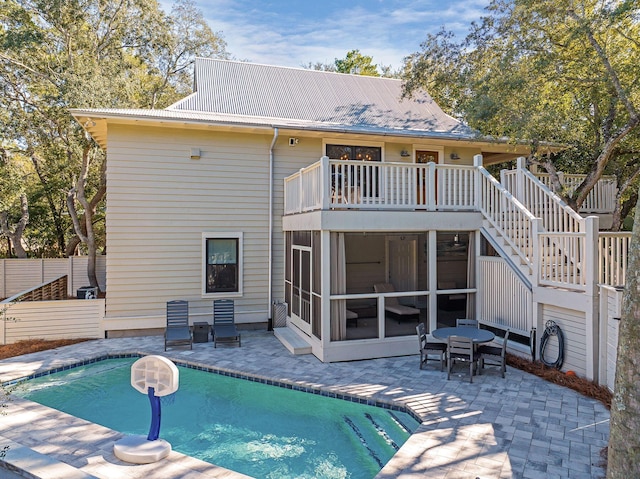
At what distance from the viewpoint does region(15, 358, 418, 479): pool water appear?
4789 mm

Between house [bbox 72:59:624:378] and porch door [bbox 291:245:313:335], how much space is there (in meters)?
0.07

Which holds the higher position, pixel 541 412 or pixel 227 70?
pixel 227 70

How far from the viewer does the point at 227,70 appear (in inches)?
518

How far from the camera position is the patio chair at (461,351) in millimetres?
6699

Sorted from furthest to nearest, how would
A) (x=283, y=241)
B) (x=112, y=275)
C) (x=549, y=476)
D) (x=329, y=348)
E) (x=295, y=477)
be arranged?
1. (x=283, y=241)
2. (x=112, y=275)
3. (x=329, y=348)
4. (x=295, y=477)
5. (x=549, y=476)

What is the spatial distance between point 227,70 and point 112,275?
25.1 ft

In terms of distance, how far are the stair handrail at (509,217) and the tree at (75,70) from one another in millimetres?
11315

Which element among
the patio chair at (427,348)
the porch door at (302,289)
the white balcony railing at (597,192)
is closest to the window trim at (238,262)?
the porch door at (302,289)

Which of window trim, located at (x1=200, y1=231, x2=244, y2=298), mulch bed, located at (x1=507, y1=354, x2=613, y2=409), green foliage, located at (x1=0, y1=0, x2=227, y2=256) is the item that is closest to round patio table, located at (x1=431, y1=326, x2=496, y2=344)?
mulch bed, located at (x1=507, y1=354, x2=613, y2=409)

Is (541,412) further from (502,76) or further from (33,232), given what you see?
(33,232)

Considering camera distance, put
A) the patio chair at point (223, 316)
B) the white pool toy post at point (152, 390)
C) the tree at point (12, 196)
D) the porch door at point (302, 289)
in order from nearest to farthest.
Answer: the white pool toy post at point (152, 390) < the porch door at point (302, 289) < the patio chair at point (223, 316) < the tree at point (12, 196)

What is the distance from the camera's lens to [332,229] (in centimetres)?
773

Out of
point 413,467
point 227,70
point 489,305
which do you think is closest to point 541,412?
point 413,467

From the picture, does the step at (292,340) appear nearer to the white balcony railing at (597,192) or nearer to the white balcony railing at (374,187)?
the white balcony railing at (374,187)
